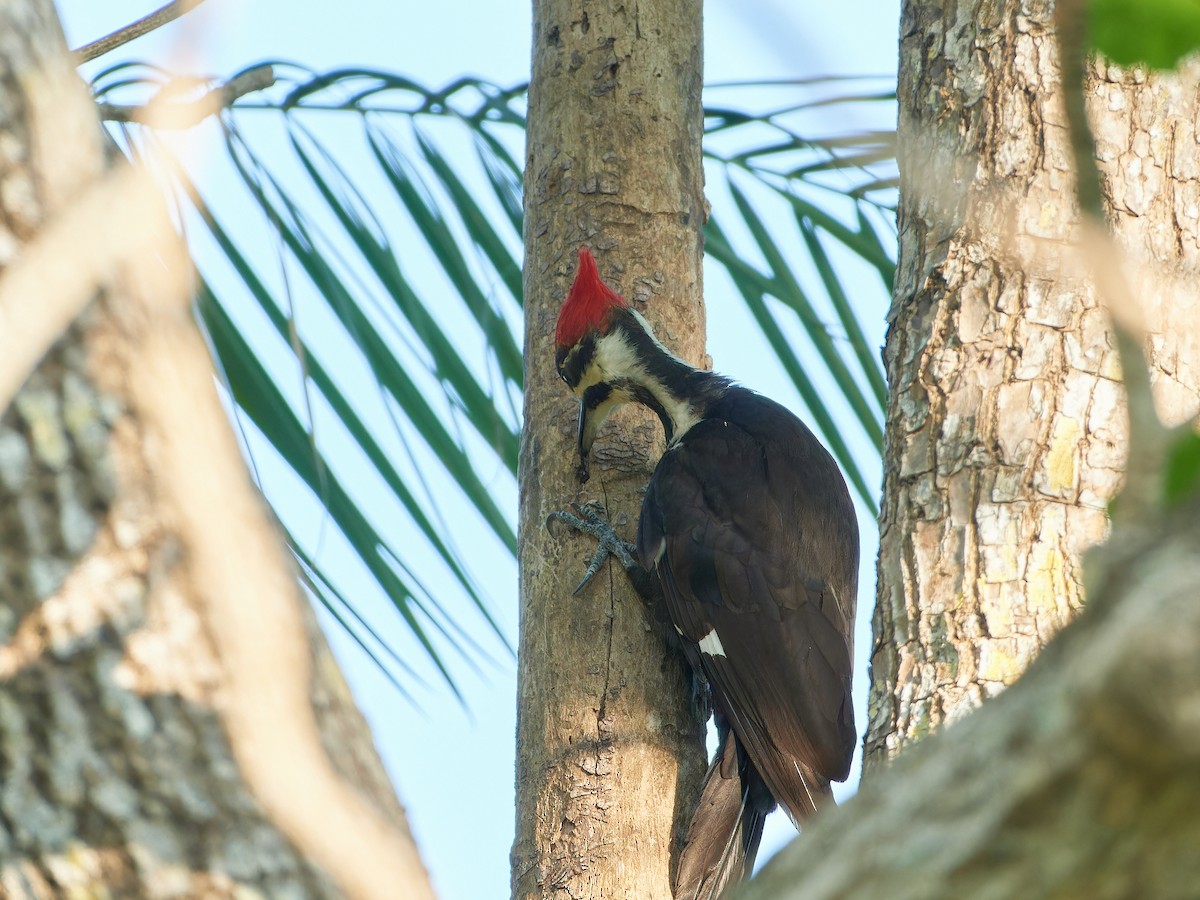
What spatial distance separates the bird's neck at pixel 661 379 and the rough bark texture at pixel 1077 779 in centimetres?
204

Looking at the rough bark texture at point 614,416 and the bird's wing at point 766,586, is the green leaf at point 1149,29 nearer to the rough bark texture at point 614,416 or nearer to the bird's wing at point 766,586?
the rough bark texture at point 614,416

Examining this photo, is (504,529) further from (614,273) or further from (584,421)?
(614,273)

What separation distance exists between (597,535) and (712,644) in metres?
0.35

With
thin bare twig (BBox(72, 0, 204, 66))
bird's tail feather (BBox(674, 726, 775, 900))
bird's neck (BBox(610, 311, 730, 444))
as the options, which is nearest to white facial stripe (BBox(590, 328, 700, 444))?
bird's neck (BBox(610, 311, 730, 444))

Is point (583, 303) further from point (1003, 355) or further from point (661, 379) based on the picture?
point (1003, 355)

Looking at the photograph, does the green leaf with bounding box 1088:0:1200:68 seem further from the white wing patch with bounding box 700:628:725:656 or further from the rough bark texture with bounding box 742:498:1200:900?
the white wing patch with bounding box 700:628:725:656

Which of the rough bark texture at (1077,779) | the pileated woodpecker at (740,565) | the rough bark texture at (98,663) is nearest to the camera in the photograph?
the rough bark texture at (1077,779)

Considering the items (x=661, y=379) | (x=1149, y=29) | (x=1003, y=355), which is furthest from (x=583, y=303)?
(x=1149, y=29)

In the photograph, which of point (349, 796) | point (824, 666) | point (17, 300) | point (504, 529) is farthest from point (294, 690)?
point (824, 666)

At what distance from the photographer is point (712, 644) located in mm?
2430

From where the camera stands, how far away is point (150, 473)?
0.84 m

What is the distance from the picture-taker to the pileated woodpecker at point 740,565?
2385 millimetres

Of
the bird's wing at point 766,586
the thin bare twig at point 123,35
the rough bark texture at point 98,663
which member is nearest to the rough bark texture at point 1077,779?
the rough bark texture at point 98,663

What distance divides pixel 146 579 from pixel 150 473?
2.7 inches
